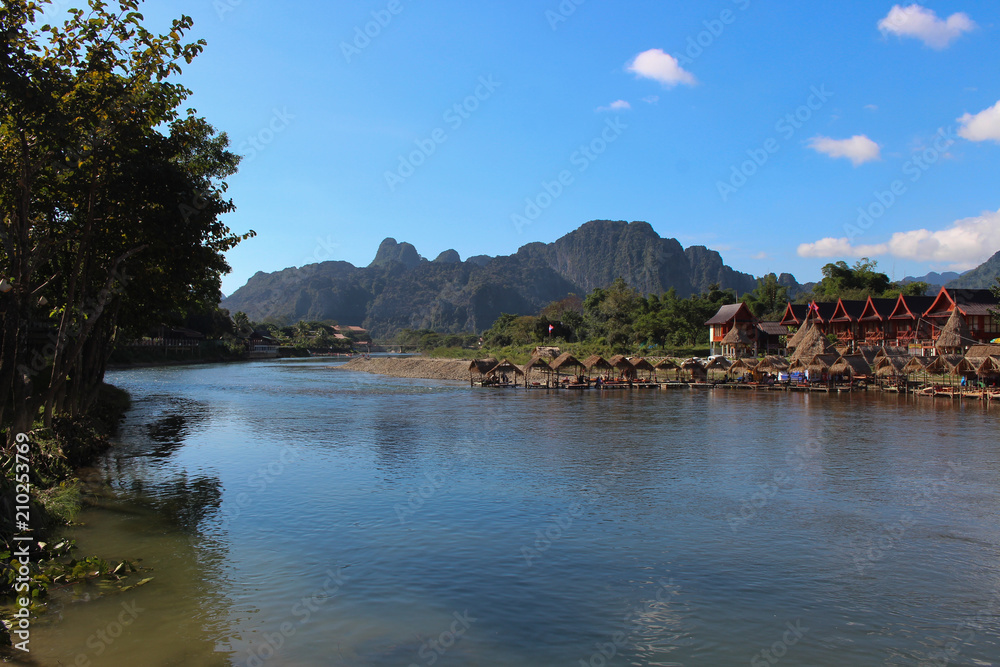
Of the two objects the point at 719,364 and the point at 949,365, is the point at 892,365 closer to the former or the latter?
the point at 949,365

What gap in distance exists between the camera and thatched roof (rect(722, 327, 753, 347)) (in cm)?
5506

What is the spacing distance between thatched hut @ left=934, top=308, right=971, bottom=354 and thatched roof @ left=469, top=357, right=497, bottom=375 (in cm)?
2899

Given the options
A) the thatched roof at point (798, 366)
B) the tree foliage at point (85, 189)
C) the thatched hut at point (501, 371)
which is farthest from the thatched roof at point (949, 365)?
the tree foliage at point (85, 189)

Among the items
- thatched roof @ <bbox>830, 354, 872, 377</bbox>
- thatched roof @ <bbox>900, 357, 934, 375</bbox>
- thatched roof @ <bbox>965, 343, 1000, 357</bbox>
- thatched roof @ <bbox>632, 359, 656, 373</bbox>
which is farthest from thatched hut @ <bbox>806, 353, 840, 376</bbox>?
thatched roof @ <bbox>632, 359, 656, 373</bbox>

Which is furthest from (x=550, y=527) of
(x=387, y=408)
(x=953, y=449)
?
(x=387, y=408)

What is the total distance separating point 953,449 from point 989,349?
65.3ft

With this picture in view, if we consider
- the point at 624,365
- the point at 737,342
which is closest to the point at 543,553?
the point at 624,365

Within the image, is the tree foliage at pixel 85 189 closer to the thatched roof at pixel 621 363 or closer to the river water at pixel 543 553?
the river water at pixel 543 553

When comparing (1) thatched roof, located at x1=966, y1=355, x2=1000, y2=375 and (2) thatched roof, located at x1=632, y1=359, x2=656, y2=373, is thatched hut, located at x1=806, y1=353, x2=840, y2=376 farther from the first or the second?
(2) thatched roof, located at x1=632, y1=359, x2=656, y2=373

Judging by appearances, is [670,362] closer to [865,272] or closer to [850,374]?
[850,374]

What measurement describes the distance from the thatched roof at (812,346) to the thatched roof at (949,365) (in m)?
6.31

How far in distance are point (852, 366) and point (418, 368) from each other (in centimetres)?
3904

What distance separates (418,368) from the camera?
6372cm

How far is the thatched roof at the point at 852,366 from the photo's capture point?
38.7m
